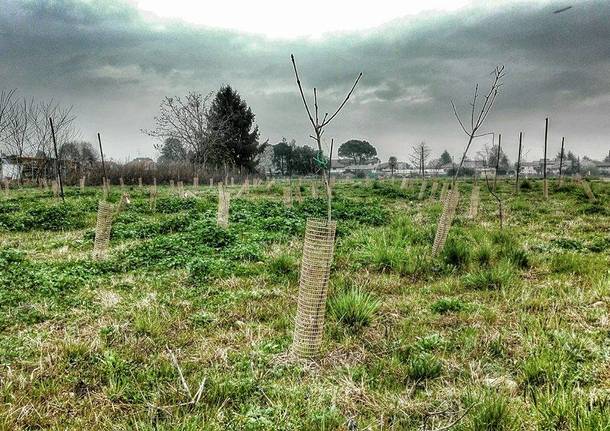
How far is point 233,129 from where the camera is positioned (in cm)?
5472

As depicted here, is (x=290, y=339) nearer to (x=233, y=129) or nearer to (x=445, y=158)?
(x=233, y=129)

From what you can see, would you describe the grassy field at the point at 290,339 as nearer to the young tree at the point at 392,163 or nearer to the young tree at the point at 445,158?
the young tree at the point at 392,163

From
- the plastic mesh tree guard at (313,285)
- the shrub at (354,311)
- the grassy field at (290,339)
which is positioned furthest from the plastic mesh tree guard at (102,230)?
the plastic mesh tree guard at (313,285)

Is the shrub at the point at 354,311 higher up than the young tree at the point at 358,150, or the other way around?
the young tree at the point at 358,150

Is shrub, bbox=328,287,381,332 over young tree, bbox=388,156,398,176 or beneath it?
beneath

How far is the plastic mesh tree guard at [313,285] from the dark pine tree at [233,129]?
167ft

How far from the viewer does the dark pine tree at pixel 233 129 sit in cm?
5366

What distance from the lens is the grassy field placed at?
260 centimetres

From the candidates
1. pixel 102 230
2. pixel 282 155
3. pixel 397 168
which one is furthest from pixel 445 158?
pixel 102 230

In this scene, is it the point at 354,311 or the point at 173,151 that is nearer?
the point at 354,311

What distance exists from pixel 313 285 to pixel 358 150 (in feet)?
414

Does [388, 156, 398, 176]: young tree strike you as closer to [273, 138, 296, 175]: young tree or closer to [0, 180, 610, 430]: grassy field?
[273, 138, 296, 175]: young tree

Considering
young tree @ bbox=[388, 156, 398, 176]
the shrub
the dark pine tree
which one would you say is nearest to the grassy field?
the shrub

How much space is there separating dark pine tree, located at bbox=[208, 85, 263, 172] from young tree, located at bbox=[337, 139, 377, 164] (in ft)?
238
